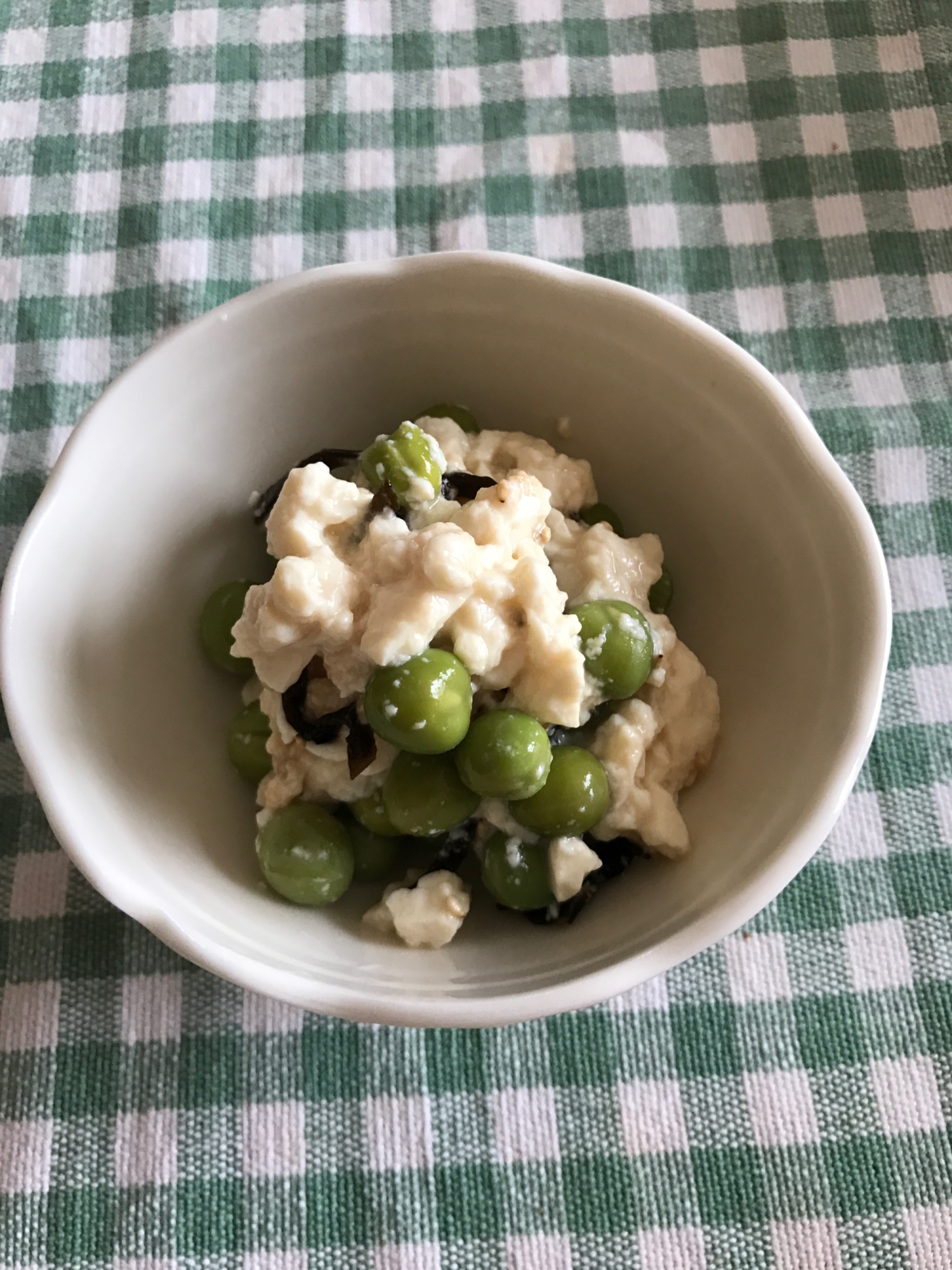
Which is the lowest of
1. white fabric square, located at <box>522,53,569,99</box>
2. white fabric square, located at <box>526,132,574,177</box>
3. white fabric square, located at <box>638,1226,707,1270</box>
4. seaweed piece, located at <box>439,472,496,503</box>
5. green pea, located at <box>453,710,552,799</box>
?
white fabric square, located at <box>638,1226,707,1270</box>

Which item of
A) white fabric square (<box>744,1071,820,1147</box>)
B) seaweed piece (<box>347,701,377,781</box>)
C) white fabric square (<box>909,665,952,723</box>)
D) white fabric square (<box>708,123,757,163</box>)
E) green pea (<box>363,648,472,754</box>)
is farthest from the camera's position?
white fabric square (<box>708,123,757,163</box>)

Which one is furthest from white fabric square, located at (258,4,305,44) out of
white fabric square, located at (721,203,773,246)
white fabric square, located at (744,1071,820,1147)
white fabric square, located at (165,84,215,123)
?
white fabric square, located at (744,1071,820,1147)

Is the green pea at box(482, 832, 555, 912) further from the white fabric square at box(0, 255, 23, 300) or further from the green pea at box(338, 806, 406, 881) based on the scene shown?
the white fabric square at box(0, 255, 23, 300)

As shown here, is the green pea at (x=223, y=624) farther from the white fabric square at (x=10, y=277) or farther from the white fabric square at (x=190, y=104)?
the white fabric square at (x=190, y=104)

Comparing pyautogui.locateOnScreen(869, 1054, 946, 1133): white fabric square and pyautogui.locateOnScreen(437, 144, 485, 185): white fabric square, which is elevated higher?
pyautogui.locateOnScreen(437, 144, 485, 185): white fabric square

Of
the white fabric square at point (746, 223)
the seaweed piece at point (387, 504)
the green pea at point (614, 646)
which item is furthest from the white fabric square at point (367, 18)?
the green pea at point (614, 646)

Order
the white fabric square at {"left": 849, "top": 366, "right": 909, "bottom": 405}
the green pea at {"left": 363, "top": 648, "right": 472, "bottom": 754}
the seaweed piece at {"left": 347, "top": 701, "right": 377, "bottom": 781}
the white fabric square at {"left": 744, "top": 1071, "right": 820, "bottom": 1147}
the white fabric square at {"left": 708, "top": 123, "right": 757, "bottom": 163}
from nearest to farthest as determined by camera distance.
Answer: the green pea at {"left": 363, "top": 648, "right": 472, "bottom": 754}, the seaweed piece at {"left": 347, "top": 701, "right": 377, "bottom": 781}, the white fabric square at {"left": 744, "top": 1071, "right": 820, "bottom": 1147}, the white fabric square at {"left": 849, "top": 366, "right": 909, "bottom": 405}, the white fabric square at {"left": 708, "top": 123, "right": 757, "bottom": 163}

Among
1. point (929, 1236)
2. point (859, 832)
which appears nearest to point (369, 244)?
point (859, 832)
